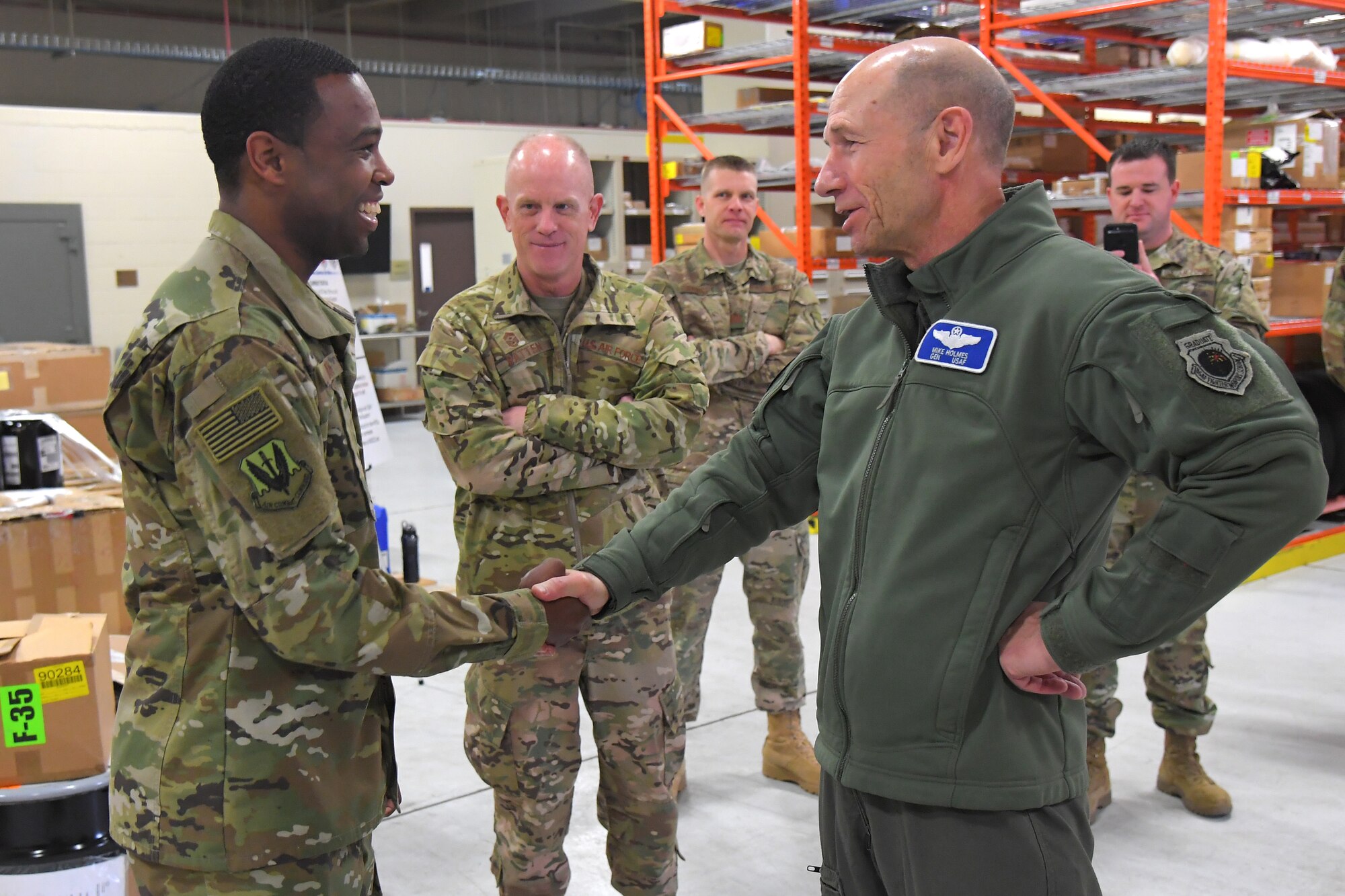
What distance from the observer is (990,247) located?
158cm

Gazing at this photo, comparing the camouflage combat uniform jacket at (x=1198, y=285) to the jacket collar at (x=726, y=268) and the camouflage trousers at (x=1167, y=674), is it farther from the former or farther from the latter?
the jacket collar at (x=726, y=268)

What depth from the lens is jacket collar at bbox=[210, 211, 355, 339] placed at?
1.57 m

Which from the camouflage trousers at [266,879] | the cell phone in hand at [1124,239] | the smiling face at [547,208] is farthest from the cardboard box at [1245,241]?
the camouflage trousers at [266,879]

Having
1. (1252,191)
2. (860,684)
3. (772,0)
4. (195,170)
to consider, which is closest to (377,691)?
(860,684)

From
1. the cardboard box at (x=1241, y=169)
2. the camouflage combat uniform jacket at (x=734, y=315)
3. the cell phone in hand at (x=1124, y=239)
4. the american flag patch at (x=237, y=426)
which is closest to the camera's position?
the american flag patch at (x=237, y=426)

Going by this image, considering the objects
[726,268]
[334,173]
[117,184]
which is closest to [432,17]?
[117,184]

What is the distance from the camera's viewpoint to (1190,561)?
53.3 inches

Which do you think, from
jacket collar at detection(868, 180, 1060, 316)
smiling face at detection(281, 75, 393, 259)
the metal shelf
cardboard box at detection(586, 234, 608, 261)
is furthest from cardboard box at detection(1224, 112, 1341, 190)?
the metal shelf

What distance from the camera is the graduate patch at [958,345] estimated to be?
4.99 feet

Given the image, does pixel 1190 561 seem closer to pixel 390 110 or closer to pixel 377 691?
pixel 377 691

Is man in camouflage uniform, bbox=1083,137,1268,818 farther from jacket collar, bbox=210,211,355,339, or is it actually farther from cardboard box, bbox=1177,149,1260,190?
jacket collar, bbox=210,211,355,339

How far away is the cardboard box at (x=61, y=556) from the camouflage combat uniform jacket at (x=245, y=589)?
2.16 m

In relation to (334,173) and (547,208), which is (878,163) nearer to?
(334,173)

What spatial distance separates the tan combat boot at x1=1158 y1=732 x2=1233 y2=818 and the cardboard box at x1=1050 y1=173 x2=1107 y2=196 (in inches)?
138
